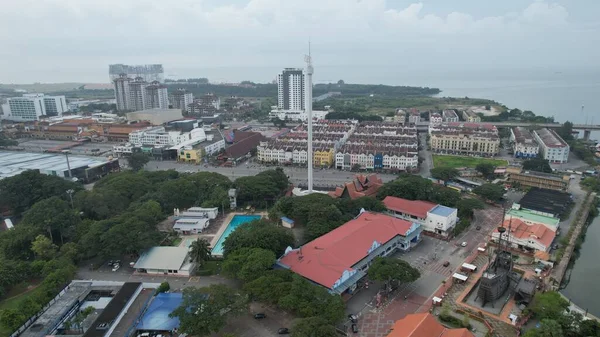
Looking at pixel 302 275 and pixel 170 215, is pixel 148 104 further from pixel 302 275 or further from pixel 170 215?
pixel 302 275

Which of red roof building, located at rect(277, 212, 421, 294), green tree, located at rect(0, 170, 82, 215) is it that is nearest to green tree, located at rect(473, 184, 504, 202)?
red roof building, located at rect(277, 212, 421, 294)

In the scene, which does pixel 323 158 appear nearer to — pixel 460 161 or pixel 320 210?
pixel 460 161

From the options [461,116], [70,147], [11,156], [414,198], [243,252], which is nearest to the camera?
[243,252]

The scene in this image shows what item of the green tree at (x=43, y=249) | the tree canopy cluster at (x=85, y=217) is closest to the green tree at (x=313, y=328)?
the tree canopy cluster at (x=85, y=217)

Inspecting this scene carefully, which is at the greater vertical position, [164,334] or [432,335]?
[432,335]

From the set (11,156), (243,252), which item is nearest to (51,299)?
(243,252)

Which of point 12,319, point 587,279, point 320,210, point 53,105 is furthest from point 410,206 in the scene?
point 53,105
